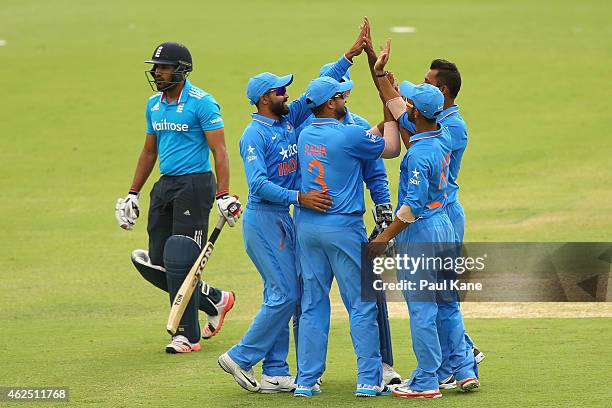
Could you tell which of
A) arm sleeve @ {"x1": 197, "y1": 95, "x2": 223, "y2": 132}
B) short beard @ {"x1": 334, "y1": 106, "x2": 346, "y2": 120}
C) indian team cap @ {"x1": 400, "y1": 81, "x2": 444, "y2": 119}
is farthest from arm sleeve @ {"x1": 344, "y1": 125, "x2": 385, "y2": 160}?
arm sleeve @ {"x1": 197, "y1": 95, "x2": 223, "y2": 132}

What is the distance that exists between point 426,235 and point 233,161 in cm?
1088

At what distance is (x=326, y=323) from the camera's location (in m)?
7.80

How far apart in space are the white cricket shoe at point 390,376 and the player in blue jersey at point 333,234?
1.06ft

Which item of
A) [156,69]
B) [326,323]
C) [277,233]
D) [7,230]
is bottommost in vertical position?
[7,230]

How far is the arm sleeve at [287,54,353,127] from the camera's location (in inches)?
333

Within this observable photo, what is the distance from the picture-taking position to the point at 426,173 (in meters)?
7.45

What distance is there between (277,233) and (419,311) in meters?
1.14

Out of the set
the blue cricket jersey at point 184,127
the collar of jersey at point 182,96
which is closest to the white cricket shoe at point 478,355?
the blue cricket jersey at point 184,127

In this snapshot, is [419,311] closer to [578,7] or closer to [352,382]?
[352,382]

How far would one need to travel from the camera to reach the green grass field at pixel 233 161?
8.47m

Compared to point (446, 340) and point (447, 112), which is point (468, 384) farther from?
point (447, 112)

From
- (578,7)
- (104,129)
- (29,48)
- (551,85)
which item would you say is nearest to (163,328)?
(104,129)

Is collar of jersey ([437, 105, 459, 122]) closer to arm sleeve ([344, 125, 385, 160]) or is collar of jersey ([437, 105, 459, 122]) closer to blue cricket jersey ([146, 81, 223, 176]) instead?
arm sleeve ([344, 125, 385, 160])

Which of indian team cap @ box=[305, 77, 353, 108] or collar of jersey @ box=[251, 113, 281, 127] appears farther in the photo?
collar of jersey @ box=[251, 113, 281, 127]
